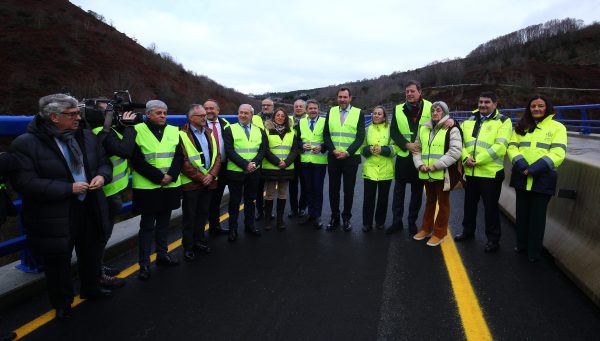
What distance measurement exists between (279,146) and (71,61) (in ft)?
94.6

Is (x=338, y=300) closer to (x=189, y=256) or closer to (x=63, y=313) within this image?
(x=189, y=256)

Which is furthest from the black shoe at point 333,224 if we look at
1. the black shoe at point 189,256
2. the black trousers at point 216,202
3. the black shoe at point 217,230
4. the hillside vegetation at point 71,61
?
the hillside vegetation at point 71,61

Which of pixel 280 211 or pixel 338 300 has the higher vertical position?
pixel 280 211

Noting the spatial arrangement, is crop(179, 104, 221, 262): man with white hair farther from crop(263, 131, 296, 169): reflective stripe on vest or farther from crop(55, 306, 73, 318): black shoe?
crop(55, 306, 73, 318): black shoe

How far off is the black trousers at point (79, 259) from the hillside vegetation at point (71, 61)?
21.2 metres

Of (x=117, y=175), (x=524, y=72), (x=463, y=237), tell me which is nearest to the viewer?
(x=117, y=175)

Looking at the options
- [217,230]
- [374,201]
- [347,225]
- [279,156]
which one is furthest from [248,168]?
[374,201]

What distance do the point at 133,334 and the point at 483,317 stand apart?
2713 mm

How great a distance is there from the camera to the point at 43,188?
278cm

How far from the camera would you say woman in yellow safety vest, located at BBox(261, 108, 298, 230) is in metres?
5.28

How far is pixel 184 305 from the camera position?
10.4 feet

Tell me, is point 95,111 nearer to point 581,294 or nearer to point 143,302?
point 143,302

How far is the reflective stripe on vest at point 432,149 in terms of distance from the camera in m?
4.60

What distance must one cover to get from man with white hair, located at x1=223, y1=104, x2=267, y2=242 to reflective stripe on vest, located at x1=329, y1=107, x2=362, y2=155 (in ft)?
3.43
